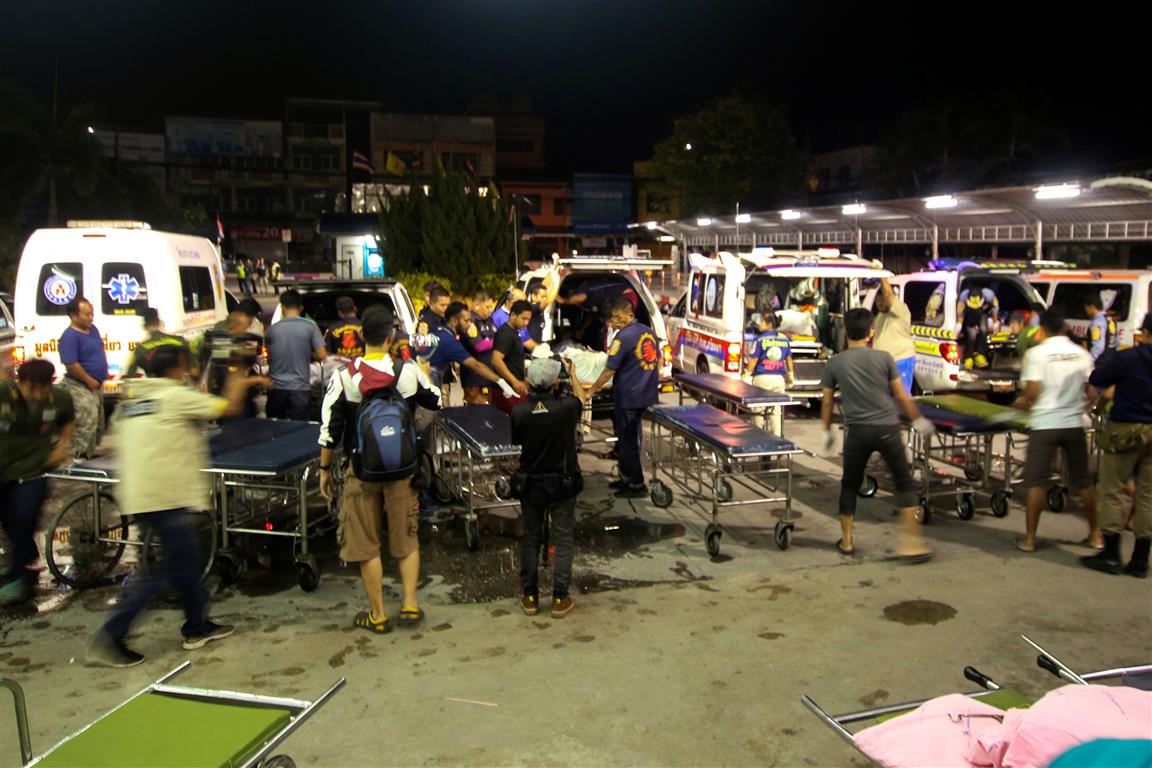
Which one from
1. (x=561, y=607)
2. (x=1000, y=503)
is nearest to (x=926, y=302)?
(x=1000, y=503)

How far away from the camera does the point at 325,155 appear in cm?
7956

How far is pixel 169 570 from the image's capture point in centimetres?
494

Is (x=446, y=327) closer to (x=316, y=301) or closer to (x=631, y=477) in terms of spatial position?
(x=631, y=477)

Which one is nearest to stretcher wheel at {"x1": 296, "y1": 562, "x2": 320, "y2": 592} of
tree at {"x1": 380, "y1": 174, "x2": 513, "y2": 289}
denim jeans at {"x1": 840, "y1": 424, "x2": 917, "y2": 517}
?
denim jeans at {"x1": 840, "y1": 424, "x2": 917, "y2": 517}

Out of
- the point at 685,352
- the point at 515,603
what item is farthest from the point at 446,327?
the point at 685,352

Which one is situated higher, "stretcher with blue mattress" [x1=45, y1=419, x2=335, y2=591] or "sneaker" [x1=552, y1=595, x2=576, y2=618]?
"stretcher with blue mattress" [x1=45, y1=419, x2=335, y2=591]

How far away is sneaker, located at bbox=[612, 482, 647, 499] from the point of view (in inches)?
333

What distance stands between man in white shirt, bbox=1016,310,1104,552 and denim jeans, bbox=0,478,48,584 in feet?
22.9

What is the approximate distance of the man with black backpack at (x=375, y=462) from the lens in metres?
5.16

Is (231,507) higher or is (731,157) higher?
(731,157)

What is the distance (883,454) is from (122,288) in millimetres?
8731

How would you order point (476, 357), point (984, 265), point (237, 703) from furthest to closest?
point (984, 265) < point (476, 357) < point (237, 703)

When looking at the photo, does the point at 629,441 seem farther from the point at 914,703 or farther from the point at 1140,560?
the point at 914,703

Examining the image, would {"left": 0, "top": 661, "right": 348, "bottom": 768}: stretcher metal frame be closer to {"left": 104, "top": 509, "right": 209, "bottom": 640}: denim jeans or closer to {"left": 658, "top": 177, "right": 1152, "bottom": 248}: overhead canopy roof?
{"left": 104, "top": 509, "right": 209, "bottom": 640}: denim jeans
